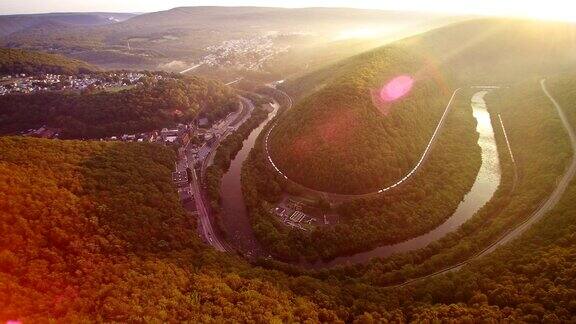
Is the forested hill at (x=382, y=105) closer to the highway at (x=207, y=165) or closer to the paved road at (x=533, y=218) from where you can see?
the highway at (x=207, y=165)

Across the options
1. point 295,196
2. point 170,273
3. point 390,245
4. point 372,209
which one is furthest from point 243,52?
point 170,273

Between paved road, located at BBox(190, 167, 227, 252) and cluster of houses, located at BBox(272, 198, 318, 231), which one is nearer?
A: paved road, located at BBox(190, 167, 227, 252)

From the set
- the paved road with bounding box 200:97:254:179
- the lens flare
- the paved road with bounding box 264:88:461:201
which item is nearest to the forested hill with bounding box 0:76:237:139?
the paved road with bounding box 200:97:254:179

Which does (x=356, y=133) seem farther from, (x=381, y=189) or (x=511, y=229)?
(x=511, y=229)

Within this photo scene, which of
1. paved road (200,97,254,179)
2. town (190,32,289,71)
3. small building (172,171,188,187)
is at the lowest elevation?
small building (172,171,188,187)

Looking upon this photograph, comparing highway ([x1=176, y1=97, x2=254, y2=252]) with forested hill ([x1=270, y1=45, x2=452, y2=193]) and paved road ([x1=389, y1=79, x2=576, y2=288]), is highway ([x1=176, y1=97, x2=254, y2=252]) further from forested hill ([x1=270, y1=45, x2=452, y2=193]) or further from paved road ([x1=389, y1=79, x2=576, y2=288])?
paved road ([x1=389, y1=79, x2=576, y2=288])

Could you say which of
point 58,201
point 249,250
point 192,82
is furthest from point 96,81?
point 249,250
